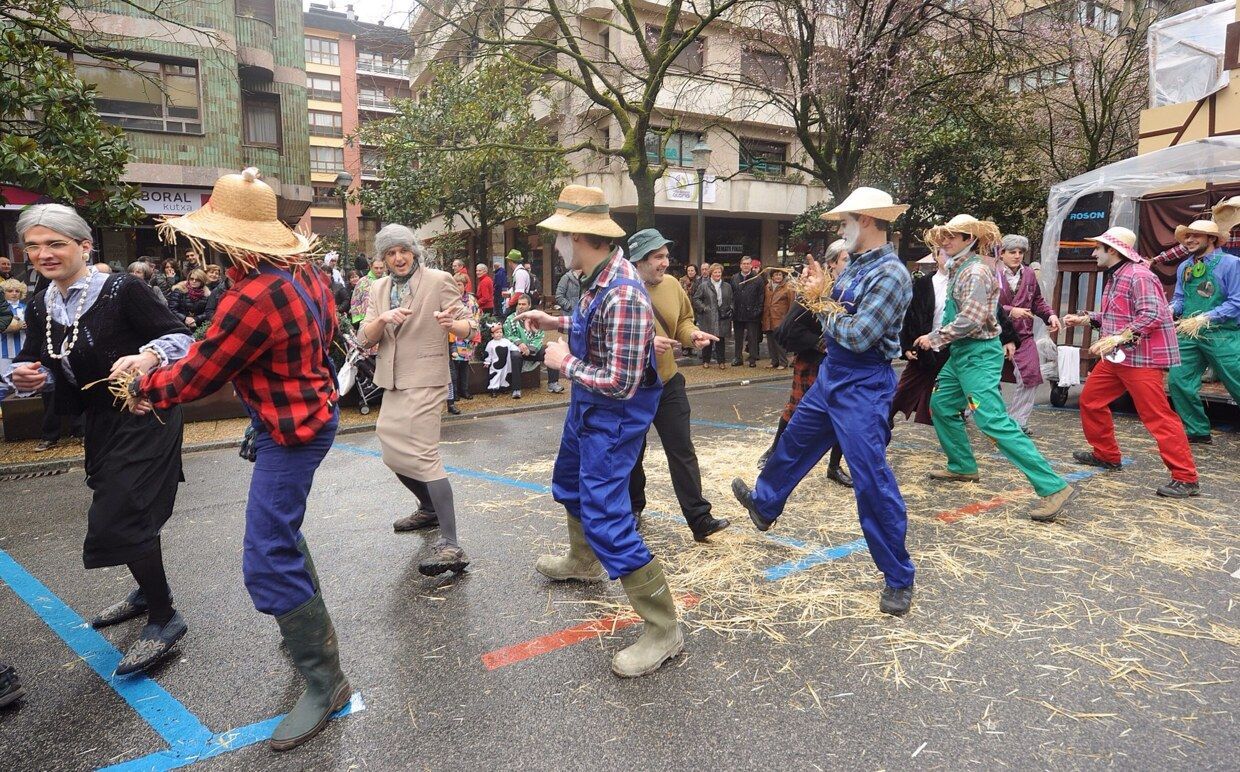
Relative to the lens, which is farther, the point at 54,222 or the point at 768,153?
the point at 768,153

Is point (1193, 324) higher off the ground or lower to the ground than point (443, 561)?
higher

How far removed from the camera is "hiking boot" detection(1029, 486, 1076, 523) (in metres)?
5.00

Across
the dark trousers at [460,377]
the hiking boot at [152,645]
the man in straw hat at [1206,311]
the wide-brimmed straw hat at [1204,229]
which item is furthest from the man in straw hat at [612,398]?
the dark trousers at [460,377]

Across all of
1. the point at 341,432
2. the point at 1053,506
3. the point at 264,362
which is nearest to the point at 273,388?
the point at 264,362

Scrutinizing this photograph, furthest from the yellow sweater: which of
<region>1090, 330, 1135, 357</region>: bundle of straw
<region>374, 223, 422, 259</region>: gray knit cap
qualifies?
<region>1090, 330, 1135, 357</region>: bundle of straw

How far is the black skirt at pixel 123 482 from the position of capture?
10.8 ft

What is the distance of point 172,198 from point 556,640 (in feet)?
73.2

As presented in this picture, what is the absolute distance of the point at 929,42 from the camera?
15578mm

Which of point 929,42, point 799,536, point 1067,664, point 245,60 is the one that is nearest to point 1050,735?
point 1067,664

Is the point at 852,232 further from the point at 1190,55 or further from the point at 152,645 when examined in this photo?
the point at 1190,55

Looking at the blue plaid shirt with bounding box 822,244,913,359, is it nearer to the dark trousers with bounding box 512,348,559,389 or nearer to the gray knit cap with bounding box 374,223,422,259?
the gray knit cap with bounding box 374,223,422,259

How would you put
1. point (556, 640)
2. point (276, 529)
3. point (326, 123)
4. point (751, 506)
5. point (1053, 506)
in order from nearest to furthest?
point (276, 529)
point (556, 640)
point (751, 506)
point (1053, 506)
point (326, 123)

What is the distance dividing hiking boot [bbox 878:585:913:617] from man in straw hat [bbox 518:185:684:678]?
3.57 feet

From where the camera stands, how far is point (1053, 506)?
5008 millimetres
